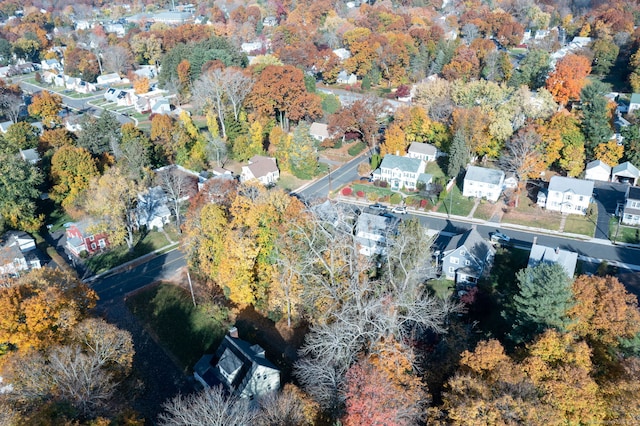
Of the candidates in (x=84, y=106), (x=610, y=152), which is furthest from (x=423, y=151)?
(x=84, y=106)

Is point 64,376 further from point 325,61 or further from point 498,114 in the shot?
point 325,61

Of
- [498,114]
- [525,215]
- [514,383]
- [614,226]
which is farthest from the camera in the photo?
[498,114]

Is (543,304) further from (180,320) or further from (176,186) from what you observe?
(176,186)

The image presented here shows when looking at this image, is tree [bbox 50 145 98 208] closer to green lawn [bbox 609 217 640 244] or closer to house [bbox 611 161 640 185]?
green lawn [bbox 609 217 640 244]

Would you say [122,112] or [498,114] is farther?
[122,112]

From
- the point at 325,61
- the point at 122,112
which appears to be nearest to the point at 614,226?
the point at 325,61

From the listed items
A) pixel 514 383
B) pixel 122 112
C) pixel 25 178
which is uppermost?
pixel 514 383

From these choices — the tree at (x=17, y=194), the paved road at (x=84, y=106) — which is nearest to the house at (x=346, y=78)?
the paved road at (x=84, y=106)
